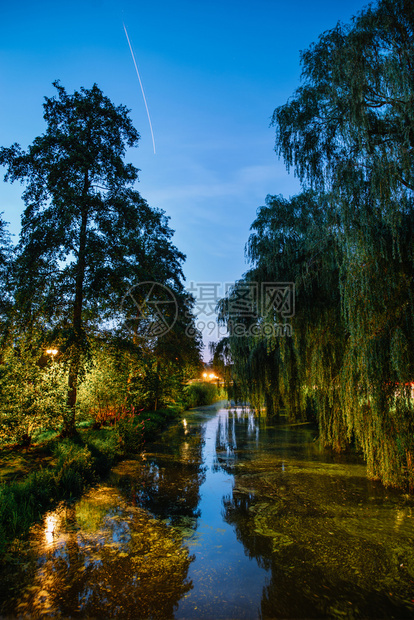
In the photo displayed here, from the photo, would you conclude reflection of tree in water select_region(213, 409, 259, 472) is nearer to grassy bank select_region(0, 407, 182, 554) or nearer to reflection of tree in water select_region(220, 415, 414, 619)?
reflection of tree in water select_region(220, 415, 414, 619)

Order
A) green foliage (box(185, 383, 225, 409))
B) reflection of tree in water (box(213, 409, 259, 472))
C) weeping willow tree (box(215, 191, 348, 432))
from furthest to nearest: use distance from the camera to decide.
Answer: green foliage (box(185, 383, 225, 409)) < reflection of tree in water (box(213, 409, 259, 472)) < weeping willow tree (box(215, 191, 348, 432))

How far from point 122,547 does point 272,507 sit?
2.66 m

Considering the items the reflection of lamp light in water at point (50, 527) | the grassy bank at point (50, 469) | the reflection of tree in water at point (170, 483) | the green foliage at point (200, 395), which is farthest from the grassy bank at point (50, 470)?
the green foliage at point (200, 395)

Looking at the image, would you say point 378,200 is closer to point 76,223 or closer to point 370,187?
point 370,187

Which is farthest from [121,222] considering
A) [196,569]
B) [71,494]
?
[196,569]

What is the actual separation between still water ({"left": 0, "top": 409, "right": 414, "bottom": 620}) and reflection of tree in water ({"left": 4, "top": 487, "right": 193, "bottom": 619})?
0.01m

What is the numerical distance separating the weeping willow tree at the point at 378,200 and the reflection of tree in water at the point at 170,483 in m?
3.51

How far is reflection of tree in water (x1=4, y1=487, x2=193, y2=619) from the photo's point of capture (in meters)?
3.29

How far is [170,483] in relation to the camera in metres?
7.52

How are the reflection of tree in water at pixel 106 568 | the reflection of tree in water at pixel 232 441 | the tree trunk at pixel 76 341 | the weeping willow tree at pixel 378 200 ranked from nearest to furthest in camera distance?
the reflection of tree in water at pixel 106 568 < the weeping willow tree at pixel 378 200 < the tree trunk at pixel 76 341 < the reflection of tree in water at pixel 232 441

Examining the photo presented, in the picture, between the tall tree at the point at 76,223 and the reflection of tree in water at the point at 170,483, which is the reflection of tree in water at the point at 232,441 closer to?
the reflection of tree in water at the point at 170,483

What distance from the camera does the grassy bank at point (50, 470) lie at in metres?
4.96

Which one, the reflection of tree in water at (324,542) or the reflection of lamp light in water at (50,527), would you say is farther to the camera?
the reflection of lamp light in water at (50,527)

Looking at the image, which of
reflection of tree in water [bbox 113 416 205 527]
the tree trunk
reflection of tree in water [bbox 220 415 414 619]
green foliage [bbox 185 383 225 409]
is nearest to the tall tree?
the tree trunk
